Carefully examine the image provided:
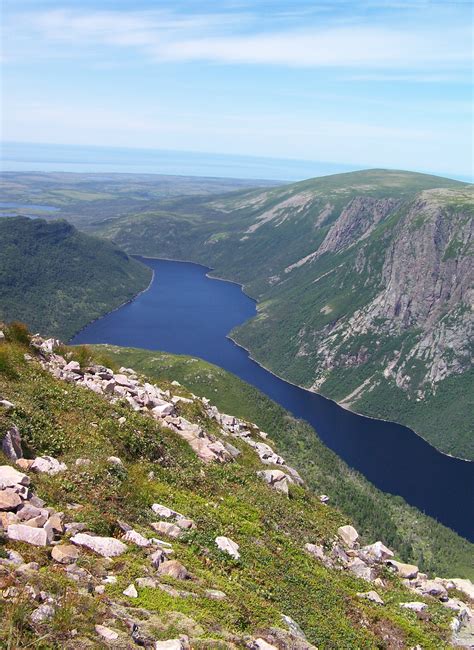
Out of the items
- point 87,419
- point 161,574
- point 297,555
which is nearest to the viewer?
point 161,574

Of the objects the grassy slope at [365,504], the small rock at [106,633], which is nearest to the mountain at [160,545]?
the small rock at [106,633]

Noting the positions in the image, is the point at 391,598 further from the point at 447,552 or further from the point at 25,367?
the point at 447,552

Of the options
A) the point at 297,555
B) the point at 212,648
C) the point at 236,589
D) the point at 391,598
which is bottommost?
the point at 391,598

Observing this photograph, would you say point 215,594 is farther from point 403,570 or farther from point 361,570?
point 403,570

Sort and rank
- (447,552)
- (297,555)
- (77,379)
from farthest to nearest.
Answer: (447,552), (77,379), (297,555)

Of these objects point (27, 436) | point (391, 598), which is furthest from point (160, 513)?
point (391, 598)

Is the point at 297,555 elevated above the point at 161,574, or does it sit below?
below
